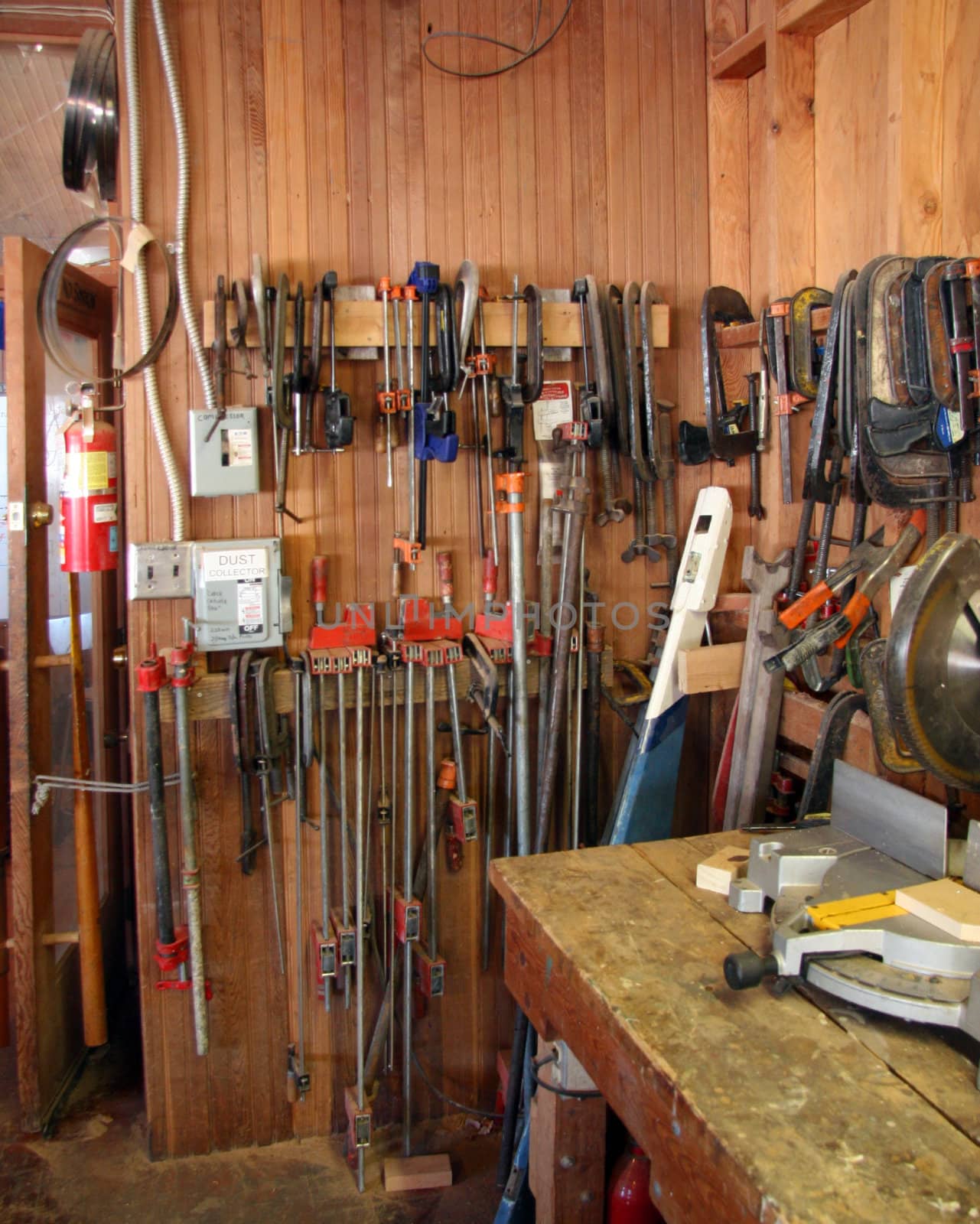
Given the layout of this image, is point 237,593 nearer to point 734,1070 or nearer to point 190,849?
point 190,849

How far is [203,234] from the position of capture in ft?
7.66

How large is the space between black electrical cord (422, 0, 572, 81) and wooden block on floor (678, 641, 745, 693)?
4.91 feet

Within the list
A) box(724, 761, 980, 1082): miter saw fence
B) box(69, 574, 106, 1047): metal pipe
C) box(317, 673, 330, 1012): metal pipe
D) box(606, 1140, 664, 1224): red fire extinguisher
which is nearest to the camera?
box(724, 761, 980, 1082): miter saw fence

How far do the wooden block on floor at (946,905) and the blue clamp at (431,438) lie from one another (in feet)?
4.61

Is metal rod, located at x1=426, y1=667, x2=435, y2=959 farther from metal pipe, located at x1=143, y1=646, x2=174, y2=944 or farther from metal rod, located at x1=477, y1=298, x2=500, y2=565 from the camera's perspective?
metal pipe, located at x1=143, y1=646, x2=174, y2=944

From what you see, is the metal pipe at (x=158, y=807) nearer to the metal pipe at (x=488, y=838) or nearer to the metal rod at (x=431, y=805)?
the metal rod at (x=431, y=805)

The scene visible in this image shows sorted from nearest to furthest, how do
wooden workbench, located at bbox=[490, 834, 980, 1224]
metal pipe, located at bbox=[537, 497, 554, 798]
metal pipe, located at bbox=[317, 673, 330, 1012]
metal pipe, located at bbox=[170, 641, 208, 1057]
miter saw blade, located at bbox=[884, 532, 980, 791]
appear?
wooden workbench, located at bbox=[490, 834, 980, 1224]
miter saw blade, located at bbox=[884, 532, 980, 791]
metal pipe, located at bbox=[170, 641, 208, 1057]
metal pipe, located at bbox=[317, 673, 330, 1012]
metal pipe, located at bbox=[537, 497, 554, 798]

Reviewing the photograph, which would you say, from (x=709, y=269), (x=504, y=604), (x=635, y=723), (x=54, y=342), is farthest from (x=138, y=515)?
(x=709, y=269)

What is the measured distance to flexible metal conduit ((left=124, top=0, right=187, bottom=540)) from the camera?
2236mm

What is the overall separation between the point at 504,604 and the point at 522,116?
1.22 meters

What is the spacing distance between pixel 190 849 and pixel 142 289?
130 centimetres

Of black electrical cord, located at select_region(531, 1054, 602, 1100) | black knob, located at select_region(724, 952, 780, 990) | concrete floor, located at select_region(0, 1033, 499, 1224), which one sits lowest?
concrete floor, located at select_region(0, 1033, 499, 1224)

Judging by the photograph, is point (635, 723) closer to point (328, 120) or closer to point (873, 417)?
point (873, 417)

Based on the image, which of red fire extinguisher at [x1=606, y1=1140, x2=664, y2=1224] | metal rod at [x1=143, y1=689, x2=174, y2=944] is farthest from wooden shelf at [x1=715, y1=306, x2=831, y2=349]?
red fire extinguisher at [x1=606, y1=1140, x2=664, y2=1224]
